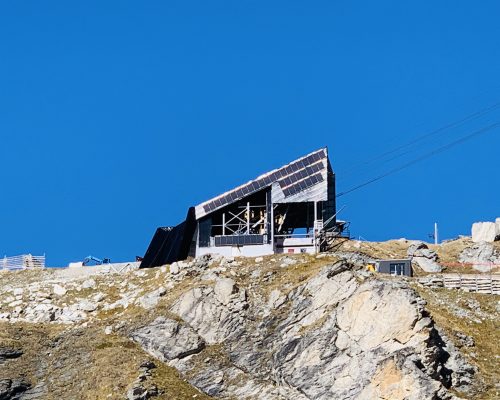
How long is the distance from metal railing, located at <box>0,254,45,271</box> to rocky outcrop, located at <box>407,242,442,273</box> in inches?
1574

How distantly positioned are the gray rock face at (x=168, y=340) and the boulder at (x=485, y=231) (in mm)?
43267

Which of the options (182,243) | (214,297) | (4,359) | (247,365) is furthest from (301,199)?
(4,359)

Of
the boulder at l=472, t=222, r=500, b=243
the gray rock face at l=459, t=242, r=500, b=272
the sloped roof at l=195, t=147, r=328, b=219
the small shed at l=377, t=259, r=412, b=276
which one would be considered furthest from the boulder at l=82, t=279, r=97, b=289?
the boulder at l=472, t=222, r=500, b=243

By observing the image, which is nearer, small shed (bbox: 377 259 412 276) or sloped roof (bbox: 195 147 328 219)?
small shed (bbox: 377 259 412 276)

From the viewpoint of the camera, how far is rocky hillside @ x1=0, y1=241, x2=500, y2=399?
74438 millimetres

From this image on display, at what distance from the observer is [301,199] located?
10206 cm

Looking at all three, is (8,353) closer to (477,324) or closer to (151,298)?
(151,298)

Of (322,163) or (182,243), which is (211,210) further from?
(322,163)

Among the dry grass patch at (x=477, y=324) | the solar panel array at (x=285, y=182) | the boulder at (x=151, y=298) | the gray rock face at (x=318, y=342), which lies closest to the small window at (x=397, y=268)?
the dry grass patch at (x=477, y=324)

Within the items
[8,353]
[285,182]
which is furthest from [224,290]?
[285,182]

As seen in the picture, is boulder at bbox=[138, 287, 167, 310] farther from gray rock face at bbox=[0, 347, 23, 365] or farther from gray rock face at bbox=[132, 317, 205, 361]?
gray rock face at bbox=[0, 347, 23, 365]

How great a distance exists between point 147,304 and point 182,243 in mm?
13593

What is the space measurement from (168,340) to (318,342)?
42.0 feet

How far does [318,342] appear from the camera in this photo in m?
77.0
